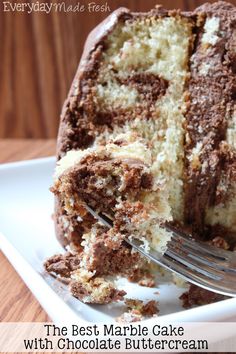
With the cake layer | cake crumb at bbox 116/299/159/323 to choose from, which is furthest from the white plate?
the cake layer

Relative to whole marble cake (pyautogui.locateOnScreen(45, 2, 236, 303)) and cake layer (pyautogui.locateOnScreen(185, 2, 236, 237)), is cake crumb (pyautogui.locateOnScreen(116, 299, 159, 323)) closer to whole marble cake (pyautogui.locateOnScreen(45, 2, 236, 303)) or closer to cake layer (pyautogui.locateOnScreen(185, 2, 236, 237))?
whole marble cake (pyautogui.locateOnScreen(45, 2, 236, 303))

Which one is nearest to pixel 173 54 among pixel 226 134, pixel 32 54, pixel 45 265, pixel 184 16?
pixel 184 16

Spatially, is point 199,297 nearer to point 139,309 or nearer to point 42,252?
point 139,309

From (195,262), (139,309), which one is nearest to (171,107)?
Result: (195,262)

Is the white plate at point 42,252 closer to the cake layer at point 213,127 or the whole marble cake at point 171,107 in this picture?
the whole marble cake at point 171,107

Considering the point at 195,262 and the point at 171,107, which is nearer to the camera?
the point at 195,262

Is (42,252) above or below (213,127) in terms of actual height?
below

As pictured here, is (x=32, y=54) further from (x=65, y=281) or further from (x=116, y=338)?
(x=116, y=338)
